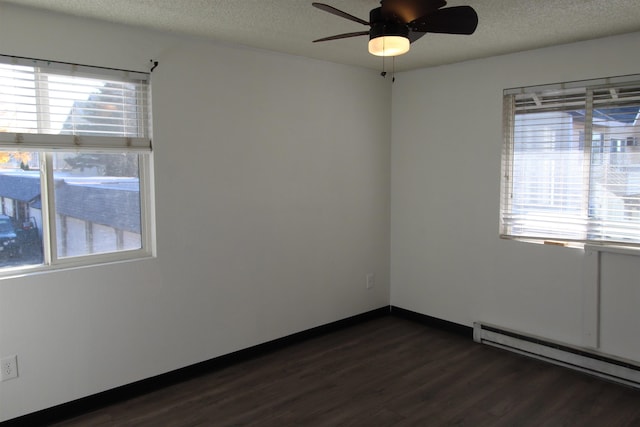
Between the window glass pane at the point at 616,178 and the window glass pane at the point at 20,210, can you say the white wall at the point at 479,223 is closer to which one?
the window glass pane at the point at 616,178

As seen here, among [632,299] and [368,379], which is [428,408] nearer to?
[368,379]

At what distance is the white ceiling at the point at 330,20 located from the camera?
2559mm

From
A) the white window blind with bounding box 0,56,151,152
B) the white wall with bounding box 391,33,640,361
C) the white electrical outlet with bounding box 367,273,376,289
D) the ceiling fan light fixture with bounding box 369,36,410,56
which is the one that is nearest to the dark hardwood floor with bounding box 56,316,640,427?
the white wall with bounding box 391,33,640,361

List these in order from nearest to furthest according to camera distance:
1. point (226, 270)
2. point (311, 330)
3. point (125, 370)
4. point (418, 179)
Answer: point (125, 370)
point (226, 270)
point (311, 330)
point (418, 179)

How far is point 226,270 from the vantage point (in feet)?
11.6

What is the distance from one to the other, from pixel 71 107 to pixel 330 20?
163 cm

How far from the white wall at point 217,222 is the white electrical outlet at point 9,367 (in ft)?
0.10

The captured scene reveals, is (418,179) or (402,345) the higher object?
(418,179)

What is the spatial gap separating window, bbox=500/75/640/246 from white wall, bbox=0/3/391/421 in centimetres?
126

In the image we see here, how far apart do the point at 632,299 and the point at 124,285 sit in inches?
135

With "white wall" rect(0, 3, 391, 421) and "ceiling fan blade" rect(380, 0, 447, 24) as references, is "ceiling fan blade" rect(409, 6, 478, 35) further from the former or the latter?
"white wall" rect(0, 3, 391, 421)

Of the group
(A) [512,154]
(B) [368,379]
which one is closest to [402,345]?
(B) [368,379]

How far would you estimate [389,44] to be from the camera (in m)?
2.31

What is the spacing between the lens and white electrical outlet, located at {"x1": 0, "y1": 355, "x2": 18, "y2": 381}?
2.61 metres
